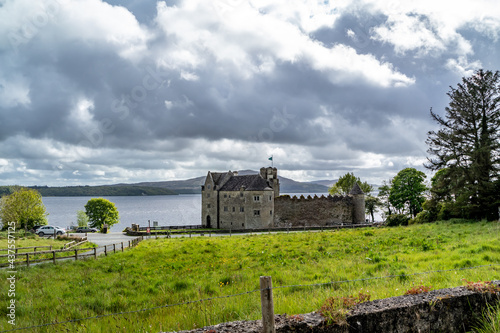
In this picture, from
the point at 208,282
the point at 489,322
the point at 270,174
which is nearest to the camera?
the point at 489,322

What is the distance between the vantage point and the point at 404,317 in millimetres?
5805

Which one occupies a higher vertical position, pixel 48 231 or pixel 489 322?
pixel 489 322

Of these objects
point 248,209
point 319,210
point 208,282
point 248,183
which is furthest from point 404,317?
point 319,210

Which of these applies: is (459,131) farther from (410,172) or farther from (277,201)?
(277,201)

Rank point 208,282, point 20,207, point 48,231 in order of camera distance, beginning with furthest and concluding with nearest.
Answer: point 20,207 → point 48,231 → point 208,282

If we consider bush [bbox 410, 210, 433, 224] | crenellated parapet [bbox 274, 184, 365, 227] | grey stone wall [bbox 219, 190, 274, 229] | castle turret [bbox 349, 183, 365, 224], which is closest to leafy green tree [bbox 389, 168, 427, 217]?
castle turret [bbox 349, 183, 365, 224]

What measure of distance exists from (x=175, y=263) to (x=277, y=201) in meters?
46.7

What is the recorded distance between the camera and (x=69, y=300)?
10.5 m

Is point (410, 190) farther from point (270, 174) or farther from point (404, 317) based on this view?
point (404, 317)

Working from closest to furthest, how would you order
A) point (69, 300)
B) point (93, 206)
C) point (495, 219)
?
point (69, 300)
point (495, 219)
point (93, 206)

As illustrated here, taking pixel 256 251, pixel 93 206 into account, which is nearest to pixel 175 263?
pixel 256 251

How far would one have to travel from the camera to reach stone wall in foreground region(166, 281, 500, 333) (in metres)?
5.12

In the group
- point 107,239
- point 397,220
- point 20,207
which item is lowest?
point 107,239

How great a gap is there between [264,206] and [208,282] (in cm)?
4810
